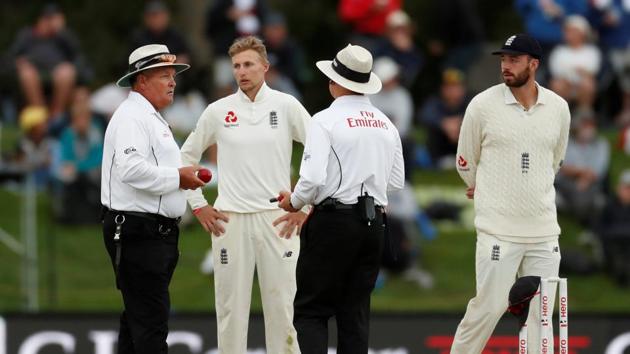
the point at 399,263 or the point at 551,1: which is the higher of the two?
the point at 551,1

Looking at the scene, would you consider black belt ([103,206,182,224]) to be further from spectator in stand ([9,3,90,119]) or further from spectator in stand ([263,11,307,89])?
spectator in stand ([9,3,90,119])

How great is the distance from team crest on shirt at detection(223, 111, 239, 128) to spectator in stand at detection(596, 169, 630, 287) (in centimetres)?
740

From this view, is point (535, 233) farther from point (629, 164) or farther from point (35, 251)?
point (629, 164)

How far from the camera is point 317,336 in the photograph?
10.2 meters

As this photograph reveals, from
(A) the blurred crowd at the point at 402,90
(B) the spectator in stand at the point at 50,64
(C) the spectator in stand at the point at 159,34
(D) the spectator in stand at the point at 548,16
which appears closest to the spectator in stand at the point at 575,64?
(A) the blurred crowd at the point at 402,90

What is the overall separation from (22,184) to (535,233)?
29.0 feet

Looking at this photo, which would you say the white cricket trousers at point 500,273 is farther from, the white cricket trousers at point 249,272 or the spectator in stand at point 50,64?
the spectator in stand at point 50,64

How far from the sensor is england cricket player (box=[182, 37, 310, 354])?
34.7ft

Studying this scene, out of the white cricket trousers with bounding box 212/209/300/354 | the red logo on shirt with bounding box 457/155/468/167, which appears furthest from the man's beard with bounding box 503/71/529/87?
the white cricket trousers with bounding box 212/209/300/354

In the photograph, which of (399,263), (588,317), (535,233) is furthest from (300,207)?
(399,263)

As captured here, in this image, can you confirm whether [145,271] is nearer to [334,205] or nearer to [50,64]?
[334,205]

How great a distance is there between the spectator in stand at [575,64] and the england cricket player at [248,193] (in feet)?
27.5

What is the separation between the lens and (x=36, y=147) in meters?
17.7

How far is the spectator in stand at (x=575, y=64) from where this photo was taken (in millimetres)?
18625
